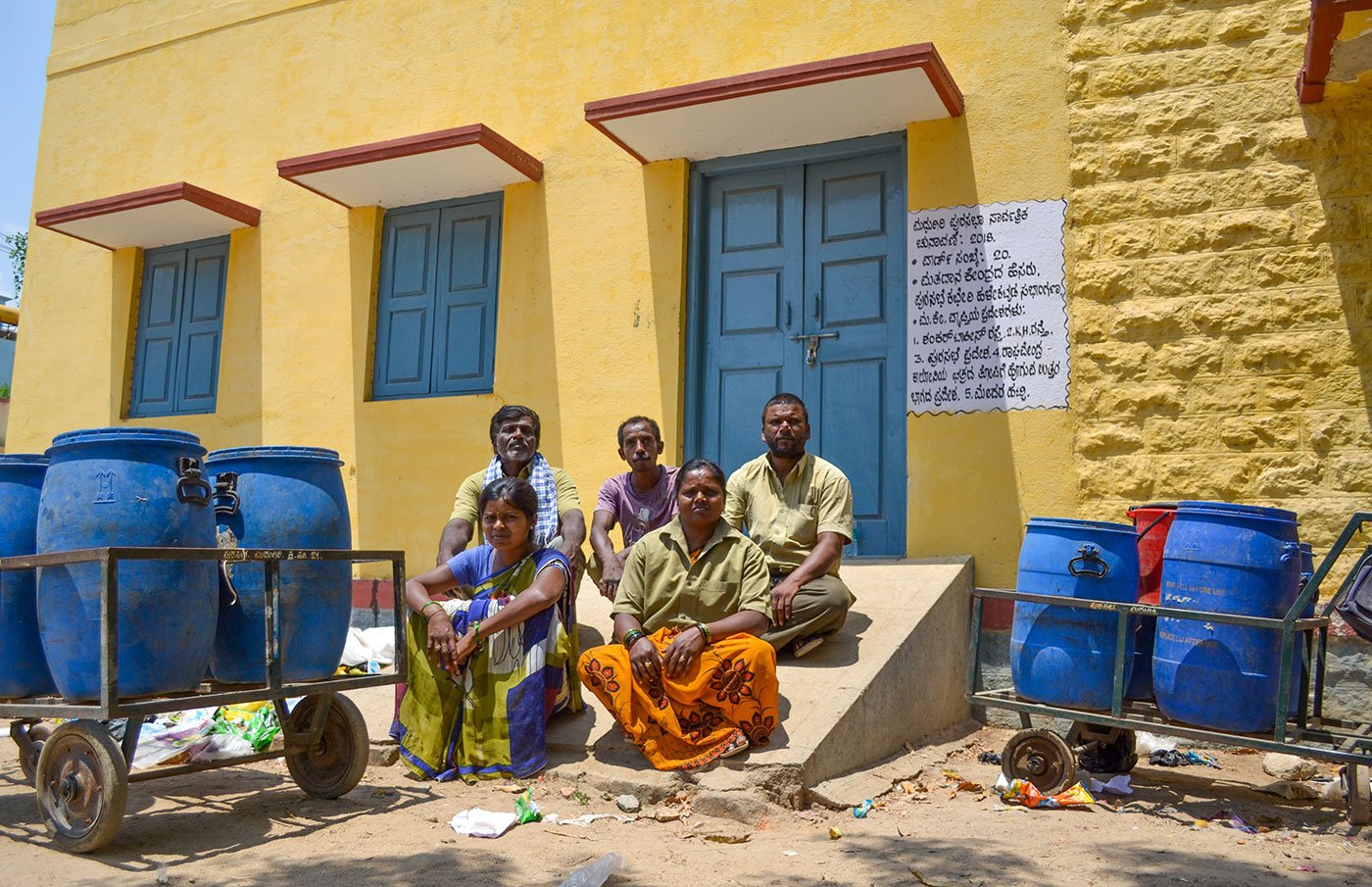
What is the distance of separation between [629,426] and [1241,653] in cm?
303

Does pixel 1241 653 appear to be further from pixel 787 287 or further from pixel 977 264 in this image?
pixel 787 287

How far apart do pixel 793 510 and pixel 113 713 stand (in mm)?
3037

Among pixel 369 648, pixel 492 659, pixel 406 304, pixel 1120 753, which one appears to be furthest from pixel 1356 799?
pixel 406 304

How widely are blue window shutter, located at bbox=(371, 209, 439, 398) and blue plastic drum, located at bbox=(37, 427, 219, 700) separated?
434cm

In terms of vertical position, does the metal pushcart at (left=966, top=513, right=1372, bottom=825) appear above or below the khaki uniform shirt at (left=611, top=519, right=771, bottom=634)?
below

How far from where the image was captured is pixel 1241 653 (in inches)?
166

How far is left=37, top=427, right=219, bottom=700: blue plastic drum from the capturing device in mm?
3615

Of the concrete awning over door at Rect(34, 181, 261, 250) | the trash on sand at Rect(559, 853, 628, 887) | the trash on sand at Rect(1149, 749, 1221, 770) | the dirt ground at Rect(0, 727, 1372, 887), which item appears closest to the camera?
the trash on sand at Rect(559, 853, 628, 887)

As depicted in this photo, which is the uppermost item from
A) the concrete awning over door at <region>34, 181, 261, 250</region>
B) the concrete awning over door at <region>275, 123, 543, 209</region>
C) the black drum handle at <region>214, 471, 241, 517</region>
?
the concrete awning over door at <region>275, 123, 543, 209</region>

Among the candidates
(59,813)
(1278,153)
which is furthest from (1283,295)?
(59,813)

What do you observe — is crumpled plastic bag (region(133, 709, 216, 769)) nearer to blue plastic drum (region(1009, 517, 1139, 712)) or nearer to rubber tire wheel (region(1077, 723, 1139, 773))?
blue plastic drum (region(1009, 517, 1139, 712))

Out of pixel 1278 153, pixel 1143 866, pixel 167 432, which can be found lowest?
pixel 1143 866

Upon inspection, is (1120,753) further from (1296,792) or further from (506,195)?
(506,195)

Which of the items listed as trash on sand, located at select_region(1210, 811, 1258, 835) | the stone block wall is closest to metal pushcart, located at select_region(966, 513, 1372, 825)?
trash on sand, located at select_region(1210, 811, 1258, 835)
